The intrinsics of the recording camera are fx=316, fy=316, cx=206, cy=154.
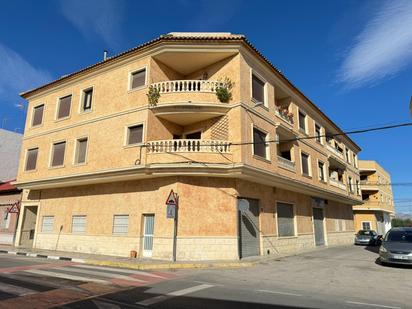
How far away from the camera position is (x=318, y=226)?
79.5ft

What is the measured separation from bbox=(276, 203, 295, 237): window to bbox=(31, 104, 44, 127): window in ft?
54.2

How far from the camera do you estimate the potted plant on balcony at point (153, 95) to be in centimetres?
1548

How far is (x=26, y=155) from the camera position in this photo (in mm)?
21078

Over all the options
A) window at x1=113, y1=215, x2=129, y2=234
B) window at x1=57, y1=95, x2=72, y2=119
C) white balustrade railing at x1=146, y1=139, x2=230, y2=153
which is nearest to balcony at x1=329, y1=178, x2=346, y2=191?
white balustrade railing at x1=146, y1=139, x2=230, y2=153

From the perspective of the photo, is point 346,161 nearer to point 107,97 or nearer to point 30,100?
point 107,97

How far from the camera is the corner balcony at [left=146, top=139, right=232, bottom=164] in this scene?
14.2 m

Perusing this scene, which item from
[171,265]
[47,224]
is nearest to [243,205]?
[171,265]

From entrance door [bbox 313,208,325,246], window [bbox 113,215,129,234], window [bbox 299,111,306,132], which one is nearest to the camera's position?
window [bbox 113,215,129,234]

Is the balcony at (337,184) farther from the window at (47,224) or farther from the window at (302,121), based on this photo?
the window at (47,224)

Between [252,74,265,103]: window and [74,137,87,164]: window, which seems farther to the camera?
[74,137,87,164]: window

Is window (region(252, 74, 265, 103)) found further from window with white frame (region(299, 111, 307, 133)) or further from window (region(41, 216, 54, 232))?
window (region(41, 216, 54, 232))

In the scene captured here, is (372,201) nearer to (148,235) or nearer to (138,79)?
(148,235)

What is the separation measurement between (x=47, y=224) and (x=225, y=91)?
13858 millimetres

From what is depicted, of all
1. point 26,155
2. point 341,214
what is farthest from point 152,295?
point 341,214
